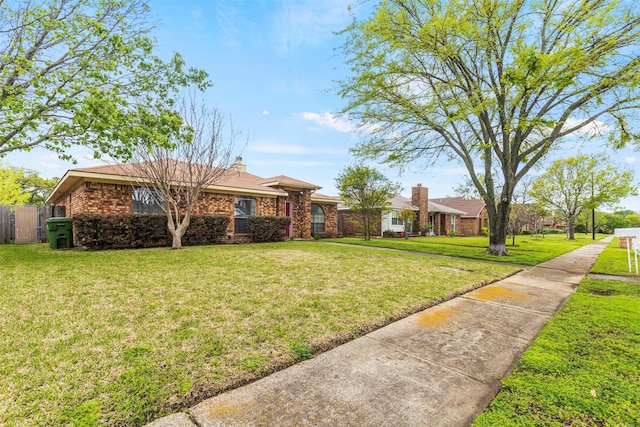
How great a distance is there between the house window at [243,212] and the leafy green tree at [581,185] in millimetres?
28844

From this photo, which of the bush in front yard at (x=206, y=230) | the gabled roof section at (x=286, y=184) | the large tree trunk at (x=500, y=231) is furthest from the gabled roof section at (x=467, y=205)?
the bush in front yard at (x=206, y=230)

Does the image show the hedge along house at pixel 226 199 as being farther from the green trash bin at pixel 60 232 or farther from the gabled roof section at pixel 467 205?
the gabled roof section at pixel 467 205

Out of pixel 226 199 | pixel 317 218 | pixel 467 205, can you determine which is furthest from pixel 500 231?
pixel 467 205

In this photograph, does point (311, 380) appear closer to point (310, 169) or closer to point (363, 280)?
point (363, 280)

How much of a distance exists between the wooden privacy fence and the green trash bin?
4.87 metres

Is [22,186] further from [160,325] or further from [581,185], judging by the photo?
[581,185]

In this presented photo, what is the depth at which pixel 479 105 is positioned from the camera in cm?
Result: 931

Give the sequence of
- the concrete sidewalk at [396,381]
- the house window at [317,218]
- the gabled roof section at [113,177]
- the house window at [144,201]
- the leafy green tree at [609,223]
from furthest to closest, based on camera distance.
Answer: the leafy green tree at [609,223] → the house window at [317,218] → the house window at [144,201] → the gabled roof section at [113,177] → the concrete sidewalk at [396,381]

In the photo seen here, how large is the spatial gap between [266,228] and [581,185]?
1337 inches

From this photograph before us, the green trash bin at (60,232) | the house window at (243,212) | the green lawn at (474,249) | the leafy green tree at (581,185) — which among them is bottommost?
the green lawn at (474,249)

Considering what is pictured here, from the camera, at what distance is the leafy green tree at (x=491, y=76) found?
27.6ft

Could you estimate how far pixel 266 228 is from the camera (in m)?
14.1

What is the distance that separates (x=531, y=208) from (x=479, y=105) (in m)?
27.1

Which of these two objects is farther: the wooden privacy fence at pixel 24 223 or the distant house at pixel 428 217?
the distant house at pixel 428 217
